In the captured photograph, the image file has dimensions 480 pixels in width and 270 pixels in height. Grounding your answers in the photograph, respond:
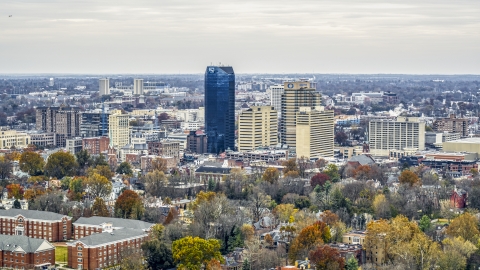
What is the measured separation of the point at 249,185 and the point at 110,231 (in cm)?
1648

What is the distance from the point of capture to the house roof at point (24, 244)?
137 ft

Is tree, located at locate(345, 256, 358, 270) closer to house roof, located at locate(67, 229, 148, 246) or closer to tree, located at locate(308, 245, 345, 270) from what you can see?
tree, located at locate(308, 245, 345, 270)

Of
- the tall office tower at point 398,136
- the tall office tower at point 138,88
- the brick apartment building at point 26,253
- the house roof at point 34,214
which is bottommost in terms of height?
the brick apartment building at point 26,253

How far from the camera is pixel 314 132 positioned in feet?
272

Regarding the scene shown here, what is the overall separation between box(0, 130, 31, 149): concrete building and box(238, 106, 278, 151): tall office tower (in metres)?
20.0

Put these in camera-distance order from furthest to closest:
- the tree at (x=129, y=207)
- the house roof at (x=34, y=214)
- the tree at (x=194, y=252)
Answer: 1. the tree at (x=129, y=207)
2. the house roof at (x=34, y=214)
3. the tree at (x=194, y=252)

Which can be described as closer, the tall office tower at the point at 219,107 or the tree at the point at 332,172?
the tree at the point at 332,172

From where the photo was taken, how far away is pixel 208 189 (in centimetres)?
6006

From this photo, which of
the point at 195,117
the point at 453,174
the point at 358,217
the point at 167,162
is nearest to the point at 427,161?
the point at 453,174

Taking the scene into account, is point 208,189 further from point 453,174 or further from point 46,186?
point 453,174

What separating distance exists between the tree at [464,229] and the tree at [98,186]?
2117 centimetres

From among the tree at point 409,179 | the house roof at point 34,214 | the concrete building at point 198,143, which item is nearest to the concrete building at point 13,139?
the concrete building at point 198,143

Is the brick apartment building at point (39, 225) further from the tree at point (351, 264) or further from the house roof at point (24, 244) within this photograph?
the tree at point (351, 264)

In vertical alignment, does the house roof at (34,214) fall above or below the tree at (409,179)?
below
